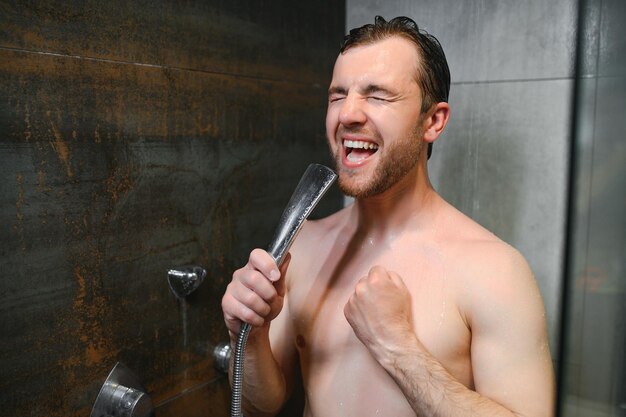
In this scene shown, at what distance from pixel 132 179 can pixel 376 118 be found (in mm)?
487

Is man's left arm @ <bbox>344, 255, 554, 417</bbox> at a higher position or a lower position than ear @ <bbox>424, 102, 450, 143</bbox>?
lower

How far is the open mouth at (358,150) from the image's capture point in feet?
3.13

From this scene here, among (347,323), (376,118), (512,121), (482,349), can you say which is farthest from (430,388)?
(512,121)

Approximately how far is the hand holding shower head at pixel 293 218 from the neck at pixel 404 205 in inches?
7.4

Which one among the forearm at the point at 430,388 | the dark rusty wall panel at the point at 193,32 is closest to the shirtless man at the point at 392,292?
the forearm at the point at 430,388

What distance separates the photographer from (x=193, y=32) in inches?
Result: 44.6

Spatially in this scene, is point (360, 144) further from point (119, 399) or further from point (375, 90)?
point (119, 399)

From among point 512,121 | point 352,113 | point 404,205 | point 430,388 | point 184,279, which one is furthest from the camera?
point 512,121

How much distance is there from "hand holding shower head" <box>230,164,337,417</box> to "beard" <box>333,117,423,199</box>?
0.11 m

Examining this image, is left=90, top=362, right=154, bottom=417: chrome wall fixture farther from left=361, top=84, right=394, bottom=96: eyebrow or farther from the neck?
left=361, top=84, right=394, bottom=96: eyebrow

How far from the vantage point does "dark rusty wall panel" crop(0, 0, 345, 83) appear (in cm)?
87

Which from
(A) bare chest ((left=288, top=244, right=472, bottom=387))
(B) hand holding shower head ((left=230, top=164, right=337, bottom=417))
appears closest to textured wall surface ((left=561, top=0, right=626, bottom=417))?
(A) bare chest ((left=288, top=244, right=472, bottom=387))

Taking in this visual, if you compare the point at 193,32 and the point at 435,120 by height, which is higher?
the point at 193,32

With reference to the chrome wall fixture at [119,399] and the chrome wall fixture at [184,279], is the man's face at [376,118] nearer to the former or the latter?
the chrome wall fixture at [184,279]
